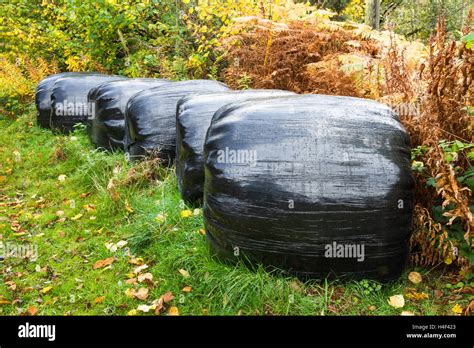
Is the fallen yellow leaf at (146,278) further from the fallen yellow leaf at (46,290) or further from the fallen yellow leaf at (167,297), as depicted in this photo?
the fallen yellow leaf at (46,290)

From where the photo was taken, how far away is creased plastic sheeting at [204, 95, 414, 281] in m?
2.60

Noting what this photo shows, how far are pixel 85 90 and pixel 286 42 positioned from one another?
328cm

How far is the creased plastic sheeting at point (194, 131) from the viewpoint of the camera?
12.3ft

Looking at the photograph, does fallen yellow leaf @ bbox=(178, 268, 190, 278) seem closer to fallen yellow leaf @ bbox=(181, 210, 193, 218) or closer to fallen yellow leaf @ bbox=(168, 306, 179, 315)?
fallen yellow leaf @ bbox=(168, 306, 179, 315)


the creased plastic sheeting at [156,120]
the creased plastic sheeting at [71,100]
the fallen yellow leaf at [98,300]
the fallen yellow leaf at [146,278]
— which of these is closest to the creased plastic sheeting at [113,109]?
the creased plastic sheeting at [156,120]

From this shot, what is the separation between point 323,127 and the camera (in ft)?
9.02

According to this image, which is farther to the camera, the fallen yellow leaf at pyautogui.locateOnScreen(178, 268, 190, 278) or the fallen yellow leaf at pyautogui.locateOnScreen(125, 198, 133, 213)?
the fallen yellow leaf at pyautogui.locateOnScreen(125, 198, 133, 213)

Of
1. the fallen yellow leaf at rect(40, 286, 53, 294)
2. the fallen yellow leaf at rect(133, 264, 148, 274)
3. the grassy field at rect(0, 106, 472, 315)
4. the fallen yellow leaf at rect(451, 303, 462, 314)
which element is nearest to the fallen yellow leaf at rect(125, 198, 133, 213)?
the grassy field at rect(0, 106, 472, 315)

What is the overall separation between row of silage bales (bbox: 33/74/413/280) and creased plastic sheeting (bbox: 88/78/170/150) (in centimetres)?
284

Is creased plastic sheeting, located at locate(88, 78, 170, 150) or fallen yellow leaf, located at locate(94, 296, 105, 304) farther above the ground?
creased plastic sheeting, located at locate(88, 78, 170, 150)

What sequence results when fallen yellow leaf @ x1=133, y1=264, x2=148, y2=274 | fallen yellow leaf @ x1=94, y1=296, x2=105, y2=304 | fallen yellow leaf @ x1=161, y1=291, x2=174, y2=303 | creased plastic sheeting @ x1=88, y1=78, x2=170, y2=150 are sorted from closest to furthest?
fallen yellow leaf @ x1=161, y1=291, x2=174, y2=303
fallen yellow leaf @ x1=94, y1=296, x2=105, y2=304
fallen yellow leaf @ x1=133, y1=264, x2=148, y2=274
creased plastic sheeting @ x1=88, y1=78, x2=170, y2=150

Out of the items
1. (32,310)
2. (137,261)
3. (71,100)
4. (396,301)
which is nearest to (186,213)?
(137,261)

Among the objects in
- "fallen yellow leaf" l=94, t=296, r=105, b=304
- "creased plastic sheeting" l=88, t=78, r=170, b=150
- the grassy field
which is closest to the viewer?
the grassy field

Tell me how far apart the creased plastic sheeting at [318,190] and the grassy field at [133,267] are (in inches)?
6.4
